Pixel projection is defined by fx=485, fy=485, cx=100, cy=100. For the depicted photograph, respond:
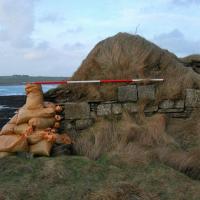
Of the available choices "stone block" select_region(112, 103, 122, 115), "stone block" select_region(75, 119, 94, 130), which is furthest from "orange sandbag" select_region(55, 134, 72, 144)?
"stone block" select_region(112, 103, 122, 115)

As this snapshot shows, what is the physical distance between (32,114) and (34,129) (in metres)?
0.34

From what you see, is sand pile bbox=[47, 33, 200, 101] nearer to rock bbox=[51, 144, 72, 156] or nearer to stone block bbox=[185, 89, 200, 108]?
stone block bbox=[185, 89, 200, 108]

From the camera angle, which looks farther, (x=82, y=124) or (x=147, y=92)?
(x=147, y=92)

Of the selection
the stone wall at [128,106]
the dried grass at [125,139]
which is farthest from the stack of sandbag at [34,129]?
the dried grass at [125,139]

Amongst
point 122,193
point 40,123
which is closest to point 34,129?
point 40,123

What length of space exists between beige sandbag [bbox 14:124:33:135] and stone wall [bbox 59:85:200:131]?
1055mm

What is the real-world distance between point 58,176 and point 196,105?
4.28m

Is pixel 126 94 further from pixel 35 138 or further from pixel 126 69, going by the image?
pixel 35 138

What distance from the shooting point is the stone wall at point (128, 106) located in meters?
10.1

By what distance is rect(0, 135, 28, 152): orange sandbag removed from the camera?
8.59 m

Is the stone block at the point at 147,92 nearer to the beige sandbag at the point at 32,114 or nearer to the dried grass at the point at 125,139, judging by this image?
the dried grass at the point at 125,139

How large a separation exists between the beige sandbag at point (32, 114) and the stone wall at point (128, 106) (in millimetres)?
617

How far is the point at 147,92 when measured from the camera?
10430 millimetres

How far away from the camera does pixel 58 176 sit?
7.34 metres
